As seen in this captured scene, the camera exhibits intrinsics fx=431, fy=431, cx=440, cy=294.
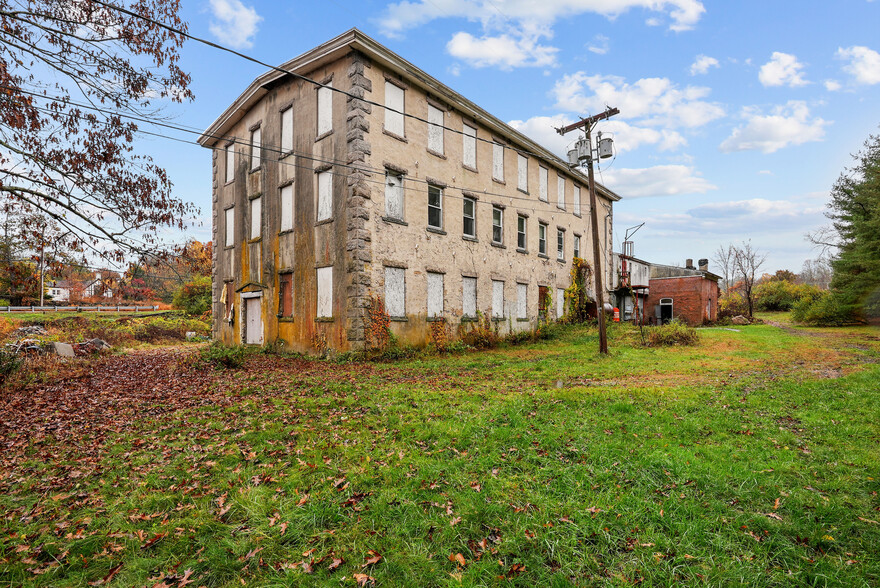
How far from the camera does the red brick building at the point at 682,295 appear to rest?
3127 cm

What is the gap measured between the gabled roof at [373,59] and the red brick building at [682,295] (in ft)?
50.2

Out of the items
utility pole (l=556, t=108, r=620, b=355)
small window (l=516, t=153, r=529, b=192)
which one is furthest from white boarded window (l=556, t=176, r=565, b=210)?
utility pole (l=556, t=108, r=620, b=355)

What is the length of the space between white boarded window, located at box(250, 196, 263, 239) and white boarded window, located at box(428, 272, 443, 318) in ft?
25.6

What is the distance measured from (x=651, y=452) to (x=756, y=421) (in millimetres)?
2719

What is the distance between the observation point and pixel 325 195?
15453mm

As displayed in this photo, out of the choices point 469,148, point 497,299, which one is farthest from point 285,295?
point 469,148

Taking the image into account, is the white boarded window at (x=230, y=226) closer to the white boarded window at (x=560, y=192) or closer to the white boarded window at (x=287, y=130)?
the white boarded window at (x=287, y=130)

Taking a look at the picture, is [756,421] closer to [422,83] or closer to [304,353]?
[304,353]

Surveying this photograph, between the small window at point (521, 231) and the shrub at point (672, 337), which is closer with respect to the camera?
the shrub at point (672, 337)

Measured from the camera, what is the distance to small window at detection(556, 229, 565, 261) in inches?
998

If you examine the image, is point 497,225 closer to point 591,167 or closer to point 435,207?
point 435,207

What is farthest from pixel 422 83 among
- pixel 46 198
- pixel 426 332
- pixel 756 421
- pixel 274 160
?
pixel 756 421

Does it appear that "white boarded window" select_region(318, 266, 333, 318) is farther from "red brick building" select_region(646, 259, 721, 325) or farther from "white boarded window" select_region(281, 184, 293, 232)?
"red brick building" select_region(646, 259, 721, 325)

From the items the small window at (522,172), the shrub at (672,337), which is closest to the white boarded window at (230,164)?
the small window at (522,172)
